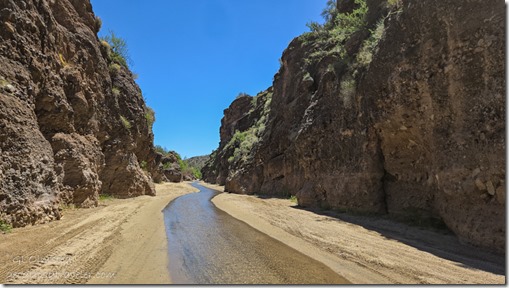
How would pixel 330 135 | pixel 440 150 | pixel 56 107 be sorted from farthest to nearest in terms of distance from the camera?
pixel 330 135, pixel 56 107, pixel 440 150

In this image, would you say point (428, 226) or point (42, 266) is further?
point (428, 226)

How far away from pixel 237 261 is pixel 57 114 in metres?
11.8

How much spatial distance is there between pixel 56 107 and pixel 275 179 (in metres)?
18.0

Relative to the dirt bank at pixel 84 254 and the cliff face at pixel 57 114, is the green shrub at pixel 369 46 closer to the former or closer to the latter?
the dirt bank at pixel 84 254

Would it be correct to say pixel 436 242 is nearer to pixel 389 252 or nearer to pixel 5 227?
pixel 389 252

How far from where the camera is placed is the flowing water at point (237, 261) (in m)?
5.60

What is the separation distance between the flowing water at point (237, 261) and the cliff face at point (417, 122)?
440 cm

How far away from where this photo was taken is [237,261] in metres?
6.64

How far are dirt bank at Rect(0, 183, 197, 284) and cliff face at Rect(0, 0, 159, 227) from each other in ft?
5.44

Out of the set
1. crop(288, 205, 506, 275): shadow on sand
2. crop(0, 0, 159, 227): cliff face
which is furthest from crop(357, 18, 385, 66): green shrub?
crop(0, 0, 159, 227): cliff face

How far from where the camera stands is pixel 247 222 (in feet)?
40.5

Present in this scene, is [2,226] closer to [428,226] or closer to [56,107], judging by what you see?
[56,107]

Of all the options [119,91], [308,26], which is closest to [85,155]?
[119,91]

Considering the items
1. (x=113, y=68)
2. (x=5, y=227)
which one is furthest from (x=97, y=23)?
(x=5, y=227)
